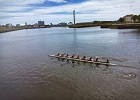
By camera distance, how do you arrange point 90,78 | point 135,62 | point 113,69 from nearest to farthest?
point 90,78, point 113,69, point 135,62

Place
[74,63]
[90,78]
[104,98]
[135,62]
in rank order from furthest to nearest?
[74,63] → [135,62] → [90,78] → [104,98]

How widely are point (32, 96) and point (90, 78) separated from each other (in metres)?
10.2

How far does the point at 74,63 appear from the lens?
43250mm

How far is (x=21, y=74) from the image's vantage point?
122 ft

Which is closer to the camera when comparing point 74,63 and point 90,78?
point 90,78

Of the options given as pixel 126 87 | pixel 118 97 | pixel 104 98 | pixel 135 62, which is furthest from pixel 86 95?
pixel 135 62

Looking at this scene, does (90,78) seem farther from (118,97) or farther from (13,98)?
(13,98)

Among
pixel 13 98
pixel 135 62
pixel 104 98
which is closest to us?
pixel 104 98

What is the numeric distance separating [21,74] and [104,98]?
1881cm

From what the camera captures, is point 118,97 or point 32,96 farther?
point 32,96

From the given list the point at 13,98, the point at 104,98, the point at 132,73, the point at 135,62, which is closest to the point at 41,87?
the point at 13,98

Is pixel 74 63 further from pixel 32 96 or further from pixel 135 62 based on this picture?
pixel 32 96

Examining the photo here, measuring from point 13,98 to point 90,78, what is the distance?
12.6 meters

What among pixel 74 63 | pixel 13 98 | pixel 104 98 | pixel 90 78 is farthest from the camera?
pixel 74 63
